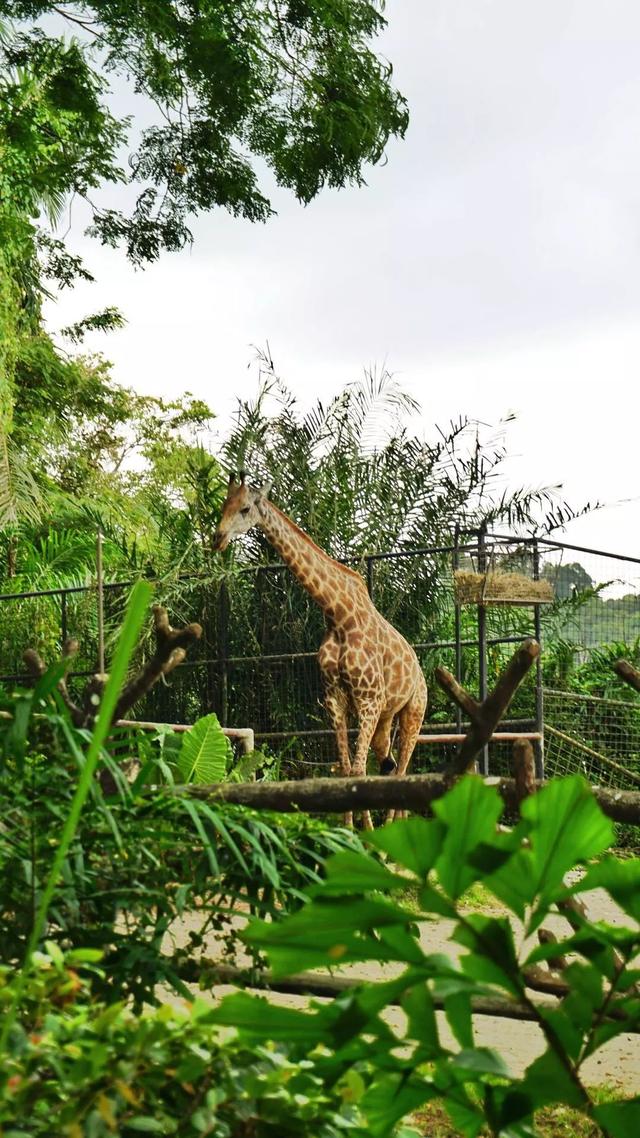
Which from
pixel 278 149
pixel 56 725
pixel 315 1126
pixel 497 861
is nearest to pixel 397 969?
pixel 56 725

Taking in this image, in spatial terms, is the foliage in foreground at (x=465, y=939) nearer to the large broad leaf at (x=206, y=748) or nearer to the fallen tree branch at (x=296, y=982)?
the fallen tree branch at (x=296, y=982)

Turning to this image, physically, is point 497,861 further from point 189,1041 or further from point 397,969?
point 397,969

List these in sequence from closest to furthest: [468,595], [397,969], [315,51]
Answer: [397,969] < [468,595] < [315,51]

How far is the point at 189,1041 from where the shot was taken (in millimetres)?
1311

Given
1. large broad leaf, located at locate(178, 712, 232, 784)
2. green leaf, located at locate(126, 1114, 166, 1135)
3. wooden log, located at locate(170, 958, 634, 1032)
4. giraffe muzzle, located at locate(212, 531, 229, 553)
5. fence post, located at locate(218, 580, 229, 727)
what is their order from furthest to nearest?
fence post, located at locate(218, 580, 229, 727) < giraffe muzzle, located at locate(212, 531, 229, 553) < large broad leaf, located at locate(178, 712, 232, 784) < wooden log, located at locate(170, 958, 634, 1032) < green leaf, located at locate(126, 1114, 166, 1135)

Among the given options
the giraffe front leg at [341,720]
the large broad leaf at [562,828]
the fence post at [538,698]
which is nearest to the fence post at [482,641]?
the fence post at [538,698]

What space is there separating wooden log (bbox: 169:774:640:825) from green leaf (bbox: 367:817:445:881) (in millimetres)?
1270


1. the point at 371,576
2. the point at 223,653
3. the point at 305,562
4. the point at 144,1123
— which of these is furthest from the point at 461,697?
the point at 223,653

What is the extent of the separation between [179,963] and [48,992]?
0.91m

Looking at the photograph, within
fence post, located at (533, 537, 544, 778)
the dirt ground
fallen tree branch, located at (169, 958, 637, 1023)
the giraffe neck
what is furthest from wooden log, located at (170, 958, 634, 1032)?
fence post, located at (533, 537, 544, 778)

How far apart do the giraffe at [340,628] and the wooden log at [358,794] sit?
4.48 metres

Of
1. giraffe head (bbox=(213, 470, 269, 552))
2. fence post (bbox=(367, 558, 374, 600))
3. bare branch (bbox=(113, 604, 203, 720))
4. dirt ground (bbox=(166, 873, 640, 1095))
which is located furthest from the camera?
fence post (bbox=(367, 558, 374, 600))

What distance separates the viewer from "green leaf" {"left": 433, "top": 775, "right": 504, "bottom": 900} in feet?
3.15

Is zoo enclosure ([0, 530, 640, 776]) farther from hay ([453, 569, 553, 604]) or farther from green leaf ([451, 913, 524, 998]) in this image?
green leaf ([451, 913, 524, 998])
